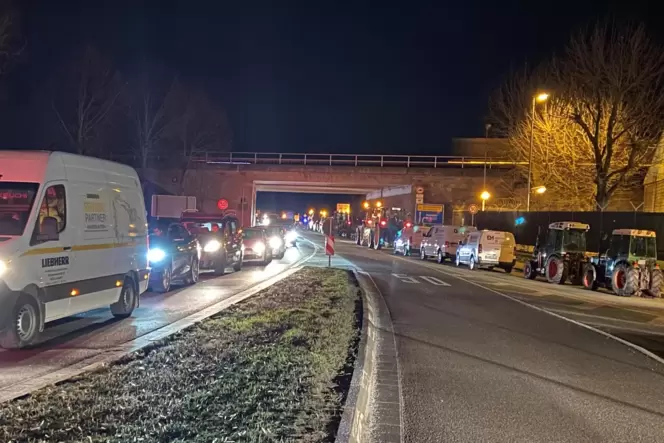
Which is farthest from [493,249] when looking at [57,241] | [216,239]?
[57,241]

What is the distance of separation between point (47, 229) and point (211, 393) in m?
4.25

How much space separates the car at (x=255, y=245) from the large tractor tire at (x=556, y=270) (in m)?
12.0

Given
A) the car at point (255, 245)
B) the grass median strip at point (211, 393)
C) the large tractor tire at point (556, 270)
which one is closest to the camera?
the grass median strip at point (211, 393)

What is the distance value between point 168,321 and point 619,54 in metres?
26.8

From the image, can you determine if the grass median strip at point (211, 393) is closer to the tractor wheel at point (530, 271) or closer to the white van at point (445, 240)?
the tractor wheel at point (530, 271)

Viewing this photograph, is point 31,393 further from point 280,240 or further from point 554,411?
point 280,240

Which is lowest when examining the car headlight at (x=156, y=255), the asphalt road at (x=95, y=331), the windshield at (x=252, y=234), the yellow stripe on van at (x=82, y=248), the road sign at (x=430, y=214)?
the asphalt road at (x=95, y=331)

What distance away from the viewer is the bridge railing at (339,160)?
54.5 m

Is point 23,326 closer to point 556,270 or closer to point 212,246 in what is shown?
point 212,246

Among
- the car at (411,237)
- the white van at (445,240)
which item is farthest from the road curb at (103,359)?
the car at (411,237)

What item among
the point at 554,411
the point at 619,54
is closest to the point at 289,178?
the point at 619,54

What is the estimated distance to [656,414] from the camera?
683 centimetres

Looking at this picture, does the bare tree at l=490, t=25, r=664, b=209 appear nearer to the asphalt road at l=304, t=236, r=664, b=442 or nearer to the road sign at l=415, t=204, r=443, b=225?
the road sign at l=415, t=204, r=443, b=225

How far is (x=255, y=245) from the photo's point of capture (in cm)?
2917
